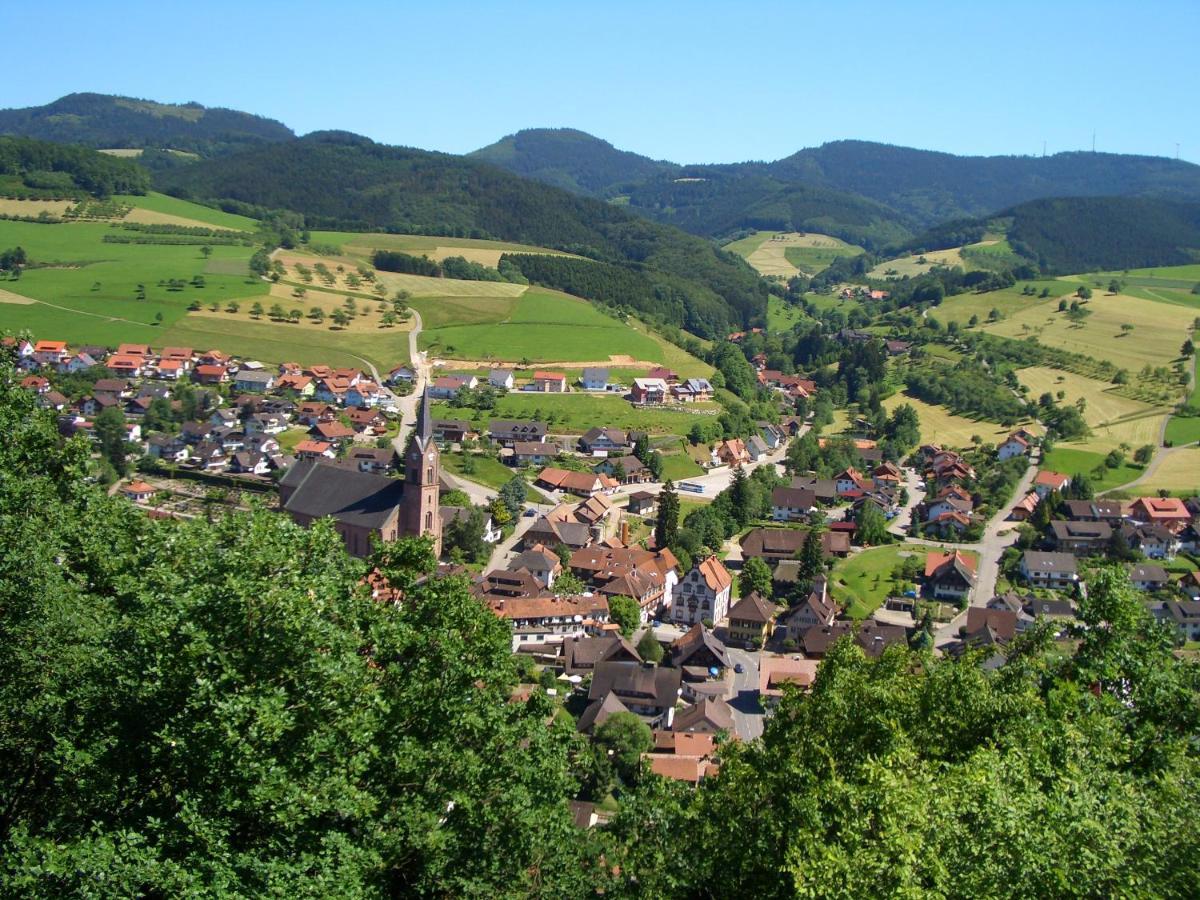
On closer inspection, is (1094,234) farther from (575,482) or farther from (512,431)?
(575,482)

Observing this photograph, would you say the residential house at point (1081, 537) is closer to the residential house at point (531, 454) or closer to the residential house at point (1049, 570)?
the residential house at point (1049, 570)

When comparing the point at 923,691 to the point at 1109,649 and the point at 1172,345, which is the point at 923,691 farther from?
the point at 1172,345

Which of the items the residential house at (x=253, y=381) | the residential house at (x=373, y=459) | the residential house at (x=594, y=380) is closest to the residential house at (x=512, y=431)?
the residential house at (x=373, y=459)

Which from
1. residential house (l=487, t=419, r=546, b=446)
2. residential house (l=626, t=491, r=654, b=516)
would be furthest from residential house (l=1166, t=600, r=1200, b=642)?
residential house (l=487, t=419, r=546, b=446)

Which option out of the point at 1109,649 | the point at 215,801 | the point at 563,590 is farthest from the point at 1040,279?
the point at 215,801

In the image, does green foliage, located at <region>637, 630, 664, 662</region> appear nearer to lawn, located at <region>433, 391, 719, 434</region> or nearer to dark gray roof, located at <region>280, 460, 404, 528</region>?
dark gray roof, located at <region>280, 460, 404, 528</region>

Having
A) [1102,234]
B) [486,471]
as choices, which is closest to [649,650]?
[486,471]
